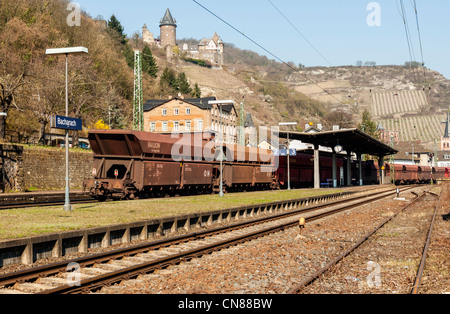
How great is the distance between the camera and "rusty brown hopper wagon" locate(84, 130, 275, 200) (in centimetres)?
2542

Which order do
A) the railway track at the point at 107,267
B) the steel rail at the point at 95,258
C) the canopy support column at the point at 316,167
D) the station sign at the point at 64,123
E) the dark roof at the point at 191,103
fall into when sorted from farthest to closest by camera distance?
the dark roof at the point at 191,103 < the canopy support column at the point at 316,167 < the station sign at the point at 64,123 < the steel rail at the point at 95,258 < the railway track at the point at 107,267

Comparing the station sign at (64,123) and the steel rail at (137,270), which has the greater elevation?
the station sign at (64,123)

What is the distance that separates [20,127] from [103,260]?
46818mm

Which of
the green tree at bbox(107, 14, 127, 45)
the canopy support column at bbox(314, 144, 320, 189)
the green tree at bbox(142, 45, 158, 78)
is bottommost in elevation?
the canopy support column at bbox(314, 144, 320, 189)

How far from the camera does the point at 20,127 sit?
5297cm

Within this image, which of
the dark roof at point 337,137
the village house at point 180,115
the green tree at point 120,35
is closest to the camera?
the dark roof at point 337,137

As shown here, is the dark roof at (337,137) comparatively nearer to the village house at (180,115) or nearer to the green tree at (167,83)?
the village house at (180,115)

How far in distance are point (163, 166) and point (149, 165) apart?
167 centimetres

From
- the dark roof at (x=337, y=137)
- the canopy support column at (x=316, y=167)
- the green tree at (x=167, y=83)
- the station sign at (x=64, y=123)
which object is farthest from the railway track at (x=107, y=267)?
the green tree at (x=167, y=83)

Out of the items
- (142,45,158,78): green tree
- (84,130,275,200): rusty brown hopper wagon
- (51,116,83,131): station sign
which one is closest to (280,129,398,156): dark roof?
(84,130,275,200): rusty brown hopper wagon

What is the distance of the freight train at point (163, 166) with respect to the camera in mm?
25469

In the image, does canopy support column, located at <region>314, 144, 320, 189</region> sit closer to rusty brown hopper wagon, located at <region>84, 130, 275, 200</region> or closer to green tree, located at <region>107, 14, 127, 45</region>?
rusty brown hopper wagon, located at <region>84, 130, 275, 200</region>
